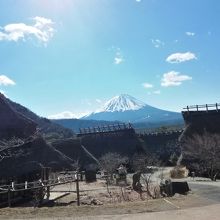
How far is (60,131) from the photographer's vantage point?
8806 centimetres

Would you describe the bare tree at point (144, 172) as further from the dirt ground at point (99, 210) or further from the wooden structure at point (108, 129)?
the wooden structure at point (108, 129)

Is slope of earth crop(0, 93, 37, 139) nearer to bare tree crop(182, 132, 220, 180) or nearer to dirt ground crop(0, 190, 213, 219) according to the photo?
bare tree crop(182, 132, 220, 180)

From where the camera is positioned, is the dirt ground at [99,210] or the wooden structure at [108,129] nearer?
the dirt ground at [99,210]

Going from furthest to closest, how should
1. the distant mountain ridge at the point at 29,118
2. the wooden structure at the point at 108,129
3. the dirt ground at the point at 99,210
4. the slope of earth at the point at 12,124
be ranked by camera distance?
the wooden structure at the point at 108,129 → the distant mountain ridge at the point at 29,118 → the slope of earth at the point at 12,124 → the dirt ground at the point at 99,210

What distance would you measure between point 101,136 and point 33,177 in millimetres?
36315

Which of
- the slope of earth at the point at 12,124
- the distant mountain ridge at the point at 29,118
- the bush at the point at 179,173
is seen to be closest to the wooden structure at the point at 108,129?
the distant mountain ridge at the point at 29,118

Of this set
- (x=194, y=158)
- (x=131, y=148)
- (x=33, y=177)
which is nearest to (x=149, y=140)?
(x=131, y=148)

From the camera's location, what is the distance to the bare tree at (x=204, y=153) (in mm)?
39719

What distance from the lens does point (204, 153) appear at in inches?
1662

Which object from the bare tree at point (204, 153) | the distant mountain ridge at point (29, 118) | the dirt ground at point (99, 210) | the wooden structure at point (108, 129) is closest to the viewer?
the dirt ground at point (99, 210)

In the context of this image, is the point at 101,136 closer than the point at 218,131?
No

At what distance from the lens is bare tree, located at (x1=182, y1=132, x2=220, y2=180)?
1564 inches

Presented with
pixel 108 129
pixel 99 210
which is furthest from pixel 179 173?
pixel 99 210

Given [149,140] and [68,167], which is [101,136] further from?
[68,167]
